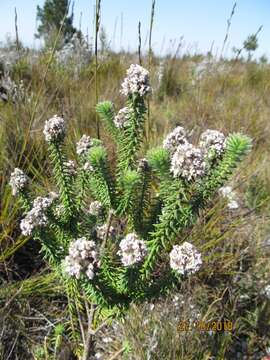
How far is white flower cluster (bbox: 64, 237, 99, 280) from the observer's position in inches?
38.7

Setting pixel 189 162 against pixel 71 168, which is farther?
pixel 71 168

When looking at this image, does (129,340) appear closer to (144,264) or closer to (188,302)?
(188,302)

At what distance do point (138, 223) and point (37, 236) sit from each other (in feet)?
1.20

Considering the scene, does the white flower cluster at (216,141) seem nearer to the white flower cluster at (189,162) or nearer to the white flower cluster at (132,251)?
the white flower cluster at (189,162)

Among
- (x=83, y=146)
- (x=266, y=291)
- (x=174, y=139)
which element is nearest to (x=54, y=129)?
(x=83, y=146)

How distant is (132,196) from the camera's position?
4.33 ft

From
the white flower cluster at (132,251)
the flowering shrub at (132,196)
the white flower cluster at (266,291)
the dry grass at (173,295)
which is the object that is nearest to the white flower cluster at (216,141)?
the flowering shrub at (132,196)

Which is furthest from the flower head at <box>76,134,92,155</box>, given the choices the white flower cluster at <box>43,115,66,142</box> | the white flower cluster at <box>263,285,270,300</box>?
the white flower cluster at <box>263,285,270,300</box>

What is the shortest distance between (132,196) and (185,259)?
324mm

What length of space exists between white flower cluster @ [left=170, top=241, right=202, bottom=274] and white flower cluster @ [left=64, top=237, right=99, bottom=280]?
0.79 feet

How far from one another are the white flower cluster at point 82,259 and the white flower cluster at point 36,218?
26cm

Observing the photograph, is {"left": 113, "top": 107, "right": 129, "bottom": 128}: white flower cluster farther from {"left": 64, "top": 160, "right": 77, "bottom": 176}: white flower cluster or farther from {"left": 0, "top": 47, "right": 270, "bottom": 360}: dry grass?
{"left": 0, "top": 47, "right": 270, "bottom": 360}: dry grass

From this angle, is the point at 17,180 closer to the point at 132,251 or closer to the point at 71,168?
the point at 71,168

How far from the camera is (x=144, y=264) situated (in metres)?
1.27
